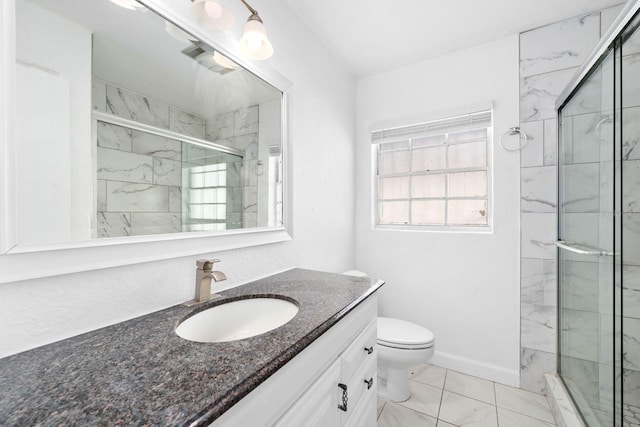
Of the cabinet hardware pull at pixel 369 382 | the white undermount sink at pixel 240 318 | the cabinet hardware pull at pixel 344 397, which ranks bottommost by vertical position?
the cabinet hardware pull at pixel 369 382

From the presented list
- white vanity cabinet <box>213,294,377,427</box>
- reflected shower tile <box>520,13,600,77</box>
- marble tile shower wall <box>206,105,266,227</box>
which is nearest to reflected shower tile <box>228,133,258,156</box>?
marble tile shower wall <box>206,105,266,227</box>

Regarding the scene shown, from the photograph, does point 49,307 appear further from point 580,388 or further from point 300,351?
point 580,388

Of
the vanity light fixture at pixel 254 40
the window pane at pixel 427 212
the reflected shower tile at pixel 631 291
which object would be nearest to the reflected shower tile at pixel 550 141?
the window pane at pixel 427 212

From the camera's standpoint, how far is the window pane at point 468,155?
2.09 metres

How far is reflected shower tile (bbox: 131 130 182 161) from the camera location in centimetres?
93

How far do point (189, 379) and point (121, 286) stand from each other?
48cm

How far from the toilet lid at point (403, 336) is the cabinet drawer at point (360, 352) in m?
0.41

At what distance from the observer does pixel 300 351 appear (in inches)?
28.4

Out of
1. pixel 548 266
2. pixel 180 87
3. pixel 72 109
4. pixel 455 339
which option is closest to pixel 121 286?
pixel 72 109

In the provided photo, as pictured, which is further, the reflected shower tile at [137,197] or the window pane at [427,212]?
the window pane at [427,212]

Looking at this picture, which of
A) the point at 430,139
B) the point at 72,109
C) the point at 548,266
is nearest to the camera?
the point at 72,109

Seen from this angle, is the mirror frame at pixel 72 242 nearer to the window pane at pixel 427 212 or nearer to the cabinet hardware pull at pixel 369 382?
the cabinet hardware pull at pixel 369 382

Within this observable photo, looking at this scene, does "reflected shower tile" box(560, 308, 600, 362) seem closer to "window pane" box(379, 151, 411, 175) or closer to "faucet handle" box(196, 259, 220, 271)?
"window pane" box(379, 151, 411, 175)

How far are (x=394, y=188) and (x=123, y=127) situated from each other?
6.67 feet
